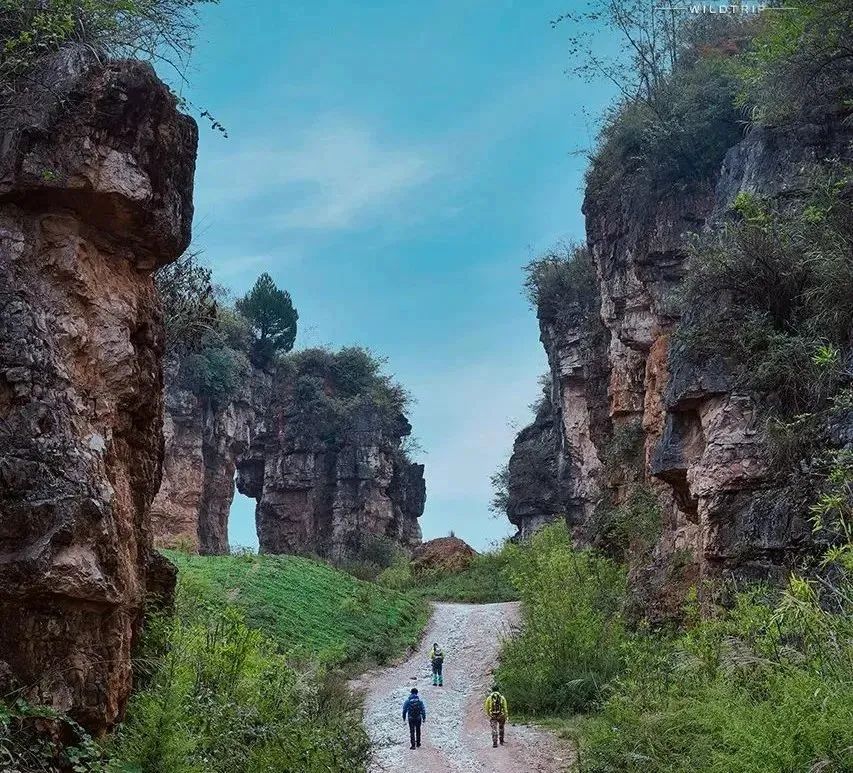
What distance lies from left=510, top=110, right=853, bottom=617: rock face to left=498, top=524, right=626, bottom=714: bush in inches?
45.4

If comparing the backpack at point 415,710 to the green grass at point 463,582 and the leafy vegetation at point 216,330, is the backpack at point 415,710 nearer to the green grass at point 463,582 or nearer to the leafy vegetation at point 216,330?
the leafy vegetation at point 216,330

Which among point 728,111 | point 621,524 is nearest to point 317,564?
point 621,524

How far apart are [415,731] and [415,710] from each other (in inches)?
17.1

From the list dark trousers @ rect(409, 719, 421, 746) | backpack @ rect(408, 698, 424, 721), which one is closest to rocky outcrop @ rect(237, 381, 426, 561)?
dark trousers @ rect(409, 719, 421, 746)

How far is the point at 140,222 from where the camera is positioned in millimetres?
7547

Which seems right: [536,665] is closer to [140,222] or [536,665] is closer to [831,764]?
[831,764]

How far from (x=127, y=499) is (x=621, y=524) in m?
15.9

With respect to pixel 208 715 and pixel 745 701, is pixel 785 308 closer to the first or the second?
pixel 745 701

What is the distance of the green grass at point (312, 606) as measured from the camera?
20.9 metres

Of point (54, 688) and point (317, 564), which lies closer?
point (54, 688)

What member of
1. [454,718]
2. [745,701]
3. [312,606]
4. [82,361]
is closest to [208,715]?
[82,361]

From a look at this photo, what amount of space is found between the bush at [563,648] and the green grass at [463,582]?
1293cm

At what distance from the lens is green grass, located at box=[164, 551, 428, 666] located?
824 inches

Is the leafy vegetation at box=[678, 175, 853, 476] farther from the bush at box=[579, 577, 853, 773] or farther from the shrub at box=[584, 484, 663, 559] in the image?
the shrub at box=[584, 484, 663, 559]
